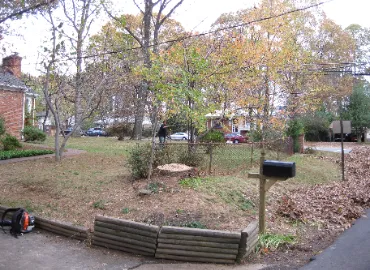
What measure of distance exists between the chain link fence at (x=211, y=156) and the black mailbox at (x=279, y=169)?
3596mm

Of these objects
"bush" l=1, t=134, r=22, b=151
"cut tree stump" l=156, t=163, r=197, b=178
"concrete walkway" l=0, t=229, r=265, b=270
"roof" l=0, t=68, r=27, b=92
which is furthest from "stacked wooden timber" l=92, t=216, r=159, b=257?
"roof" l=0, t=68, r=27, b=92

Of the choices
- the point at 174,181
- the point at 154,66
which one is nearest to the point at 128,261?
the point at 174,181

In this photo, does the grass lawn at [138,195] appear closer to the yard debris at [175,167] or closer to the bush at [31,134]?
the yard debris at [175,167]

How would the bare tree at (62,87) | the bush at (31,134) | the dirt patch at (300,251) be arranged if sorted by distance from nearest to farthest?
the dirt patch at (300,251)
the bare tree at (62,87)
the bush at (31,134)

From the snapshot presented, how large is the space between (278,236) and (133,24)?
84.2 feet

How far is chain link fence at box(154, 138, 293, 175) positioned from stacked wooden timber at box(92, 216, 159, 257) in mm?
3490

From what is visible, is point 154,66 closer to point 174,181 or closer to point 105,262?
point 174,181

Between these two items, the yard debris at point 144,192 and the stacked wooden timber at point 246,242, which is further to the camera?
the yard debris at point 144,192

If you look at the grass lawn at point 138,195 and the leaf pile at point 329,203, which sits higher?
the grass lawn at point 138,195

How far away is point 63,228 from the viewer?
6.64 metres

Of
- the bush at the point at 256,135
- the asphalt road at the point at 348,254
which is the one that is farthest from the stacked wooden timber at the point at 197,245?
the bush at the point at 256,135

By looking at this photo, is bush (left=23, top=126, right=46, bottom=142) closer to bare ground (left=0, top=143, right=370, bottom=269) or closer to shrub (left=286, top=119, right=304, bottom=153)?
bare ground (left=0, top=143, right=370, bottom=269)

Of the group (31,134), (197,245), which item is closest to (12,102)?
(31,134)

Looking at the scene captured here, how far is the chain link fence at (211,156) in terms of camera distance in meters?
9.67
